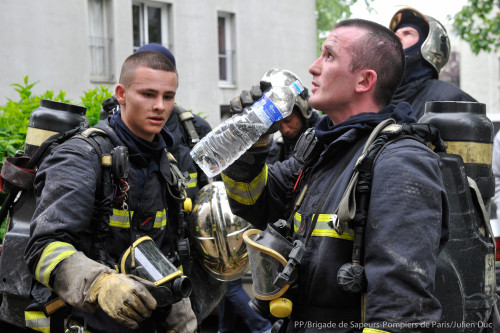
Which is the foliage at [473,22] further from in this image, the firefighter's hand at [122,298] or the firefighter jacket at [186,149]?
the firefighter's hand at [122,298]

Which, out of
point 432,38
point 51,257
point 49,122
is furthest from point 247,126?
point 432,38

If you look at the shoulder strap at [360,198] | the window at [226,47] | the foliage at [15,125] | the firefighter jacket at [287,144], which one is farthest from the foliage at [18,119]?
the window at [226,47]

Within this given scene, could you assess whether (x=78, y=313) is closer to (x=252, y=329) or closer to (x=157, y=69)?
(x=157, y=69)

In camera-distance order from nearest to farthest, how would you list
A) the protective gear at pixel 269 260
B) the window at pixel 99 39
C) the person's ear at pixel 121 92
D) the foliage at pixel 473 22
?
1. the protective gear at pixel 269 260
2. the person's ear at pixel 121 92
3. the foliage at pixel 473 22
4. the window at pixel 99 39

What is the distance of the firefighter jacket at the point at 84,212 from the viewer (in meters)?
2.83

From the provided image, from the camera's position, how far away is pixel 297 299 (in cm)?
245

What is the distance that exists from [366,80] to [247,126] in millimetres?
556

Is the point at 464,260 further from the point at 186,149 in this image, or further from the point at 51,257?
the point at 186,149

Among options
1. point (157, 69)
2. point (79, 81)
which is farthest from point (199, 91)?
point (157, 69)

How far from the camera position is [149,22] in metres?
16.0

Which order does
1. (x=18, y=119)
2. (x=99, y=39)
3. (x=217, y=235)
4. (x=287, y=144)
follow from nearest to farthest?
(x=217, y=235), (x=18, y=119), (x=287, y=144), (x=99, y=39)

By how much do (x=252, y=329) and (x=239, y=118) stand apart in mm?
3221

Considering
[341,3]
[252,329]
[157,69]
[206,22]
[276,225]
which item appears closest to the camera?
[276,225]

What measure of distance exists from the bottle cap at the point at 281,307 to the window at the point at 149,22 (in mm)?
14124
